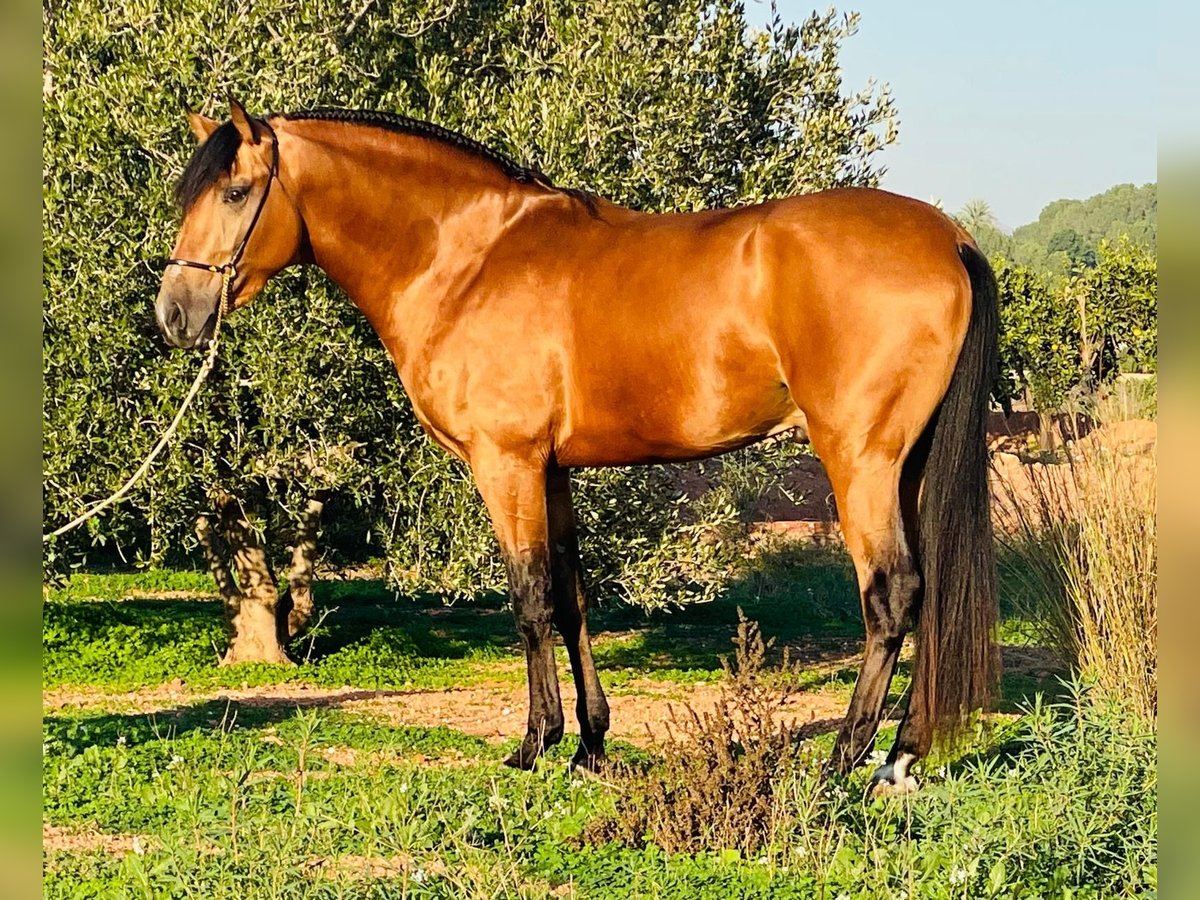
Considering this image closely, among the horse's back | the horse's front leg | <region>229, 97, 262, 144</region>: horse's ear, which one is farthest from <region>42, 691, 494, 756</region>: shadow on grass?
<region>229, 97, 262, 144</region>: horse's ear

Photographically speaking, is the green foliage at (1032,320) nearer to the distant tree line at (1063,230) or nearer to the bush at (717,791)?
the distant tree line at (1063,230)

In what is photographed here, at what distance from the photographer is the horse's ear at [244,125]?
5039 millimetres

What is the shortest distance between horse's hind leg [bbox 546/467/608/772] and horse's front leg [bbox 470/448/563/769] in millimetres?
138

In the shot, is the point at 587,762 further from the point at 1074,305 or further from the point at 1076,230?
the point at 1076,230

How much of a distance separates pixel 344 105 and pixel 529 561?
401 cm

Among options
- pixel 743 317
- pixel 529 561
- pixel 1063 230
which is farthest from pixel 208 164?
pixel 1063 230

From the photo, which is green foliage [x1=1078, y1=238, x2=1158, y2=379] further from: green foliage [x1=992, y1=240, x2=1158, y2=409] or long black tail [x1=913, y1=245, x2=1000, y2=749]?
long black tail [x1=913, y1=245, x2=1000, y2=749]

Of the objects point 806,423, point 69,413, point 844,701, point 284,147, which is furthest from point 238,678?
point 806,423

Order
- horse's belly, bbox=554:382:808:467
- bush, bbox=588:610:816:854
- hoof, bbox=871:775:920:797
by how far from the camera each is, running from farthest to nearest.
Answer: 1. horse's belly, bbox=554:382:808:467
2. hoof, bbox=871:775:920:797
3. bush, bbox=588:610:816:854

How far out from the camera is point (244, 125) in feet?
16.7

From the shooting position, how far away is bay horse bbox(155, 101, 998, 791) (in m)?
4.55

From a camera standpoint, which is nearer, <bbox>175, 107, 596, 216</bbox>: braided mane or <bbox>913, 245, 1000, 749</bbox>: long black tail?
<bbox>913, 245, 1000, 749</bbox>: long black tail

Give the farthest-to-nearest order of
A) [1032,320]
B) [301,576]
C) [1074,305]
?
[1032,320], [1074,305], [301,576]

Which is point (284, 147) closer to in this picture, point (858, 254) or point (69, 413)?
point (858, 254)
